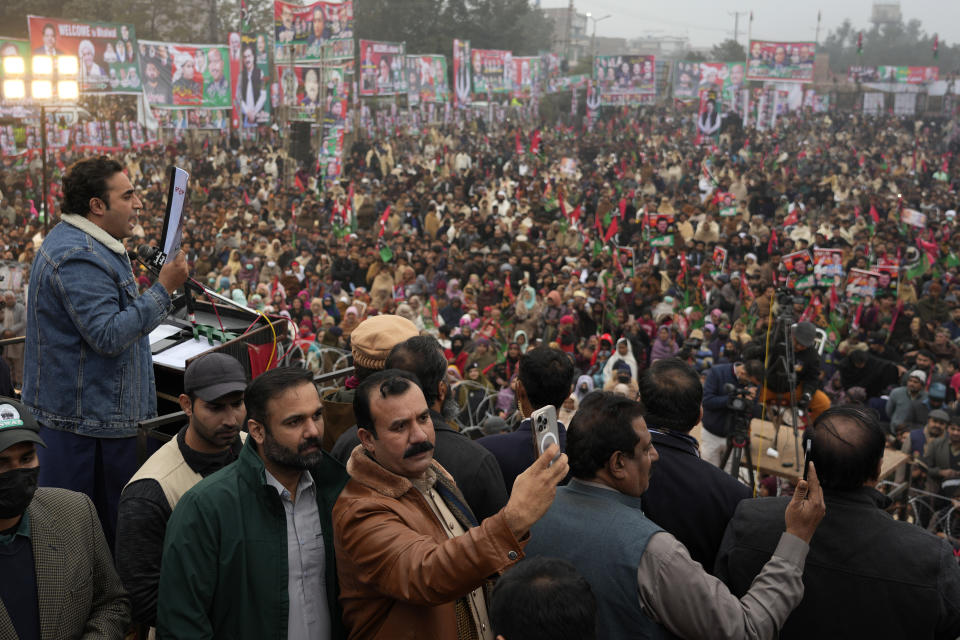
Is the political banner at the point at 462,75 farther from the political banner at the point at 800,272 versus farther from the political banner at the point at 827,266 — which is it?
the political banner at the point at 800,272

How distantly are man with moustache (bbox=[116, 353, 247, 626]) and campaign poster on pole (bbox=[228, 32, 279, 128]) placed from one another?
23525 mm

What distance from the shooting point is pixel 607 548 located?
7.39 feet

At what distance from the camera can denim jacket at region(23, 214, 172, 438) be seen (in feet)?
9.62

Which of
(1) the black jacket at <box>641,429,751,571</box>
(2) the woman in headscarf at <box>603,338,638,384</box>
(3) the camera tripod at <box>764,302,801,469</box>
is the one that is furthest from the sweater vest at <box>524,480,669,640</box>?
(2) the woman in headscarf at <box>603,338,638,384</box>

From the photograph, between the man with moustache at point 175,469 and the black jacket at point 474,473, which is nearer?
the man with moustache at point 175,469

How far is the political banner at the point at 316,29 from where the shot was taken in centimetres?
2192

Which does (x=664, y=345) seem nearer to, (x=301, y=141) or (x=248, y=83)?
(x=248, y=83)

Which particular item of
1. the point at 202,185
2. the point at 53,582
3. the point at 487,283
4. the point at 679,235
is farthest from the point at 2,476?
the point at 202,185

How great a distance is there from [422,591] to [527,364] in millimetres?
1612

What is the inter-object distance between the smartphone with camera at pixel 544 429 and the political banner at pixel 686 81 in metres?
41.9

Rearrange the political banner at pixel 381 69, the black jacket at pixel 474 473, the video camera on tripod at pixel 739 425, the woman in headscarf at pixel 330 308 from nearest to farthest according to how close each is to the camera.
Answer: the black jacket at pixel 474 473, the video camera on tripod at pixel 739 425, the woman in headscarf at pixel 330 308, the political banner at pixel 381 69

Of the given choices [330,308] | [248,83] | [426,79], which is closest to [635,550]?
[330,308]

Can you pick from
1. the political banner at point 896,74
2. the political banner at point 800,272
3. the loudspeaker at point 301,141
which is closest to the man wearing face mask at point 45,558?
the political banner at point 800,272

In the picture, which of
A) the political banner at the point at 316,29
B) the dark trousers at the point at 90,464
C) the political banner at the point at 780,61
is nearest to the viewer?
the dark trousers at the point at 90,464
